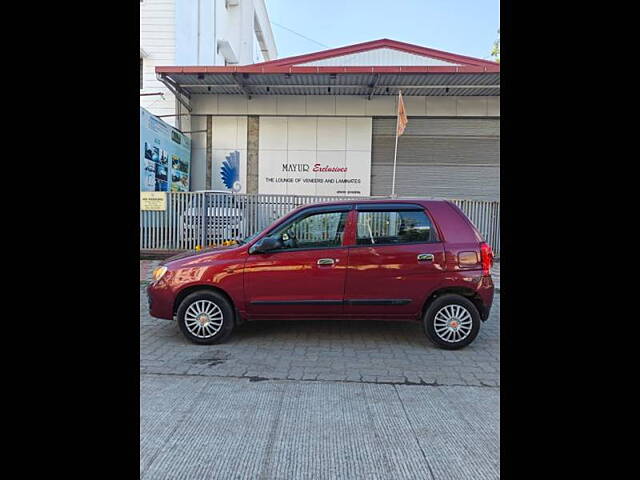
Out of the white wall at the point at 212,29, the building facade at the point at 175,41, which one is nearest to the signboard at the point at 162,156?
the building facade at the point at 175,41

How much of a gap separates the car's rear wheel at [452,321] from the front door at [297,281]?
1134mm

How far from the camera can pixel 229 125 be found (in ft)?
53.2

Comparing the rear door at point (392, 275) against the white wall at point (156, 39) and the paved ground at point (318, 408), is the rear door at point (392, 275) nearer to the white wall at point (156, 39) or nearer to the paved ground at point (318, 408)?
the paved ground at point (318, 408)

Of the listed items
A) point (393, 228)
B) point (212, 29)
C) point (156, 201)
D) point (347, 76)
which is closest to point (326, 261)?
point (393, 228)

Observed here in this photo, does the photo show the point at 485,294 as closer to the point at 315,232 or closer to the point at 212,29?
the point at 315,232

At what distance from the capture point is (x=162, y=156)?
12836mm

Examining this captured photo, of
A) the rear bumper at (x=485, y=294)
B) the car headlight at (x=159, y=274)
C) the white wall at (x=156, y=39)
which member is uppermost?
the white wall at (x=156, y=39)

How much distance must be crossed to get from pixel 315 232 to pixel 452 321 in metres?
2.01

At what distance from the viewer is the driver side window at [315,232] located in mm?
5059
